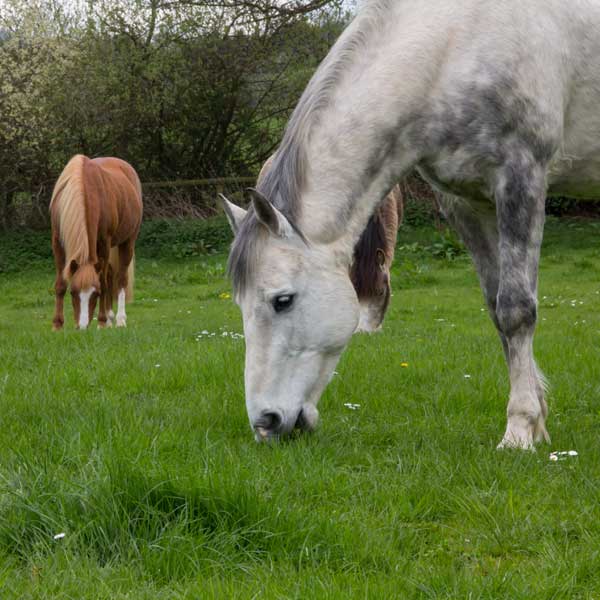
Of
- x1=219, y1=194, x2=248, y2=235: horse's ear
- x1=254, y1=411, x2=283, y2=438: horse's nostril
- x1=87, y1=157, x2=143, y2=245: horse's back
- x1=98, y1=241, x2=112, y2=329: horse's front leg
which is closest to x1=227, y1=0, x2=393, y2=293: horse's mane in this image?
x1=219, y1=194, x2=248, y2=235: horse's ear

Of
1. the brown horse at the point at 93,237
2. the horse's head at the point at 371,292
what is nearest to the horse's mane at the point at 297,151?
the horse's head at the point at 371,292

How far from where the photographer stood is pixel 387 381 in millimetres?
5059

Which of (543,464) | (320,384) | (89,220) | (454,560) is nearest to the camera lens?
(454,560)

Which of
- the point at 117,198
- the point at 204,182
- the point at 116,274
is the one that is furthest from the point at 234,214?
the point at 204,182

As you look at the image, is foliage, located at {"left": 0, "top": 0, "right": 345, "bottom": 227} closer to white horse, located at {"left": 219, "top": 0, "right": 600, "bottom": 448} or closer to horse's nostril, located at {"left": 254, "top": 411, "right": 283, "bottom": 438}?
white horse, located at {"left": 219, "top": 0, "right": 600, "bottom": 448}

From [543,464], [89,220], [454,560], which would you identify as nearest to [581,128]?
[543,464]

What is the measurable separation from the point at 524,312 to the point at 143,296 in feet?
35.2

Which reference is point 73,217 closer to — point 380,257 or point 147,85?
point 380,257

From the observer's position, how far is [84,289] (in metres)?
9.57

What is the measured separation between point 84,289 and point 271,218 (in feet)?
21.6

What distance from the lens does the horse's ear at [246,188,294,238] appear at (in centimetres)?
336

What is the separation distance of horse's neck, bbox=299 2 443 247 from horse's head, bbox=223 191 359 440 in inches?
5.8

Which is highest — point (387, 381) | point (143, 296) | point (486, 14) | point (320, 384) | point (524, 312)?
point (486, 14)

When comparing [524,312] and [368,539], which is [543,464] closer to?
[524,312]
